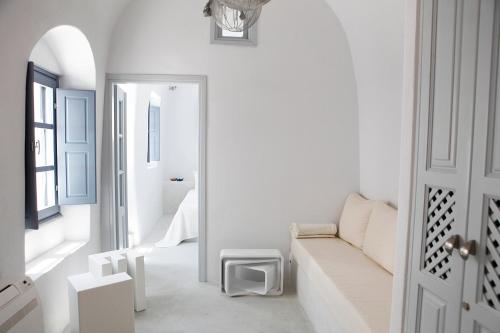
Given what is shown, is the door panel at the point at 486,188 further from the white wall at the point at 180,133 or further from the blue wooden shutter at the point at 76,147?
the white wall at the point at 180,133

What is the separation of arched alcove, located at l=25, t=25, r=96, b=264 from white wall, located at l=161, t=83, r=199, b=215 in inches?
173

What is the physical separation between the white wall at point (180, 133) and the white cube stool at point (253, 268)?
14.6 ft

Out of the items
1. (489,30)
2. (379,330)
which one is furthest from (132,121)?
(489,30)

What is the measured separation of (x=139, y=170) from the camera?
206 inches

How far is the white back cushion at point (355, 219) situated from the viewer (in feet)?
10.4

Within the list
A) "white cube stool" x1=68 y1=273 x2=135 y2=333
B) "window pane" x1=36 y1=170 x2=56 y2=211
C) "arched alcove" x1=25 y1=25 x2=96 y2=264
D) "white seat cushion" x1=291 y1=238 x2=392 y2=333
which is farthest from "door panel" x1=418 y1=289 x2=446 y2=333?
"window pane" x1=36 y1=170 x2=56 y2=211

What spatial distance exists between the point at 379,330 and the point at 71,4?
10.2 feet

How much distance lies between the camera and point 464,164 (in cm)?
113

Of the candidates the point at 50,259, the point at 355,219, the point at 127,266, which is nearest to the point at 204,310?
the point at 127,266

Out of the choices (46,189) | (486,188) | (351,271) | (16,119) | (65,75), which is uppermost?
(65,75)

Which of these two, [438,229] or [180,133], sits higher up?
[180,133]

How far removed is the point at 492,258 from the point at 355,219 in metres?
2.26

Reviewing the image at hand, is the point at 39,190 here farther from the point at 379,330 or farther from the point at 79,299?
the point at 379,330

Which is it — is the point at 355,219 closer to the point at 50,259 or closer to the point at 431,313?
the point at 431,313
